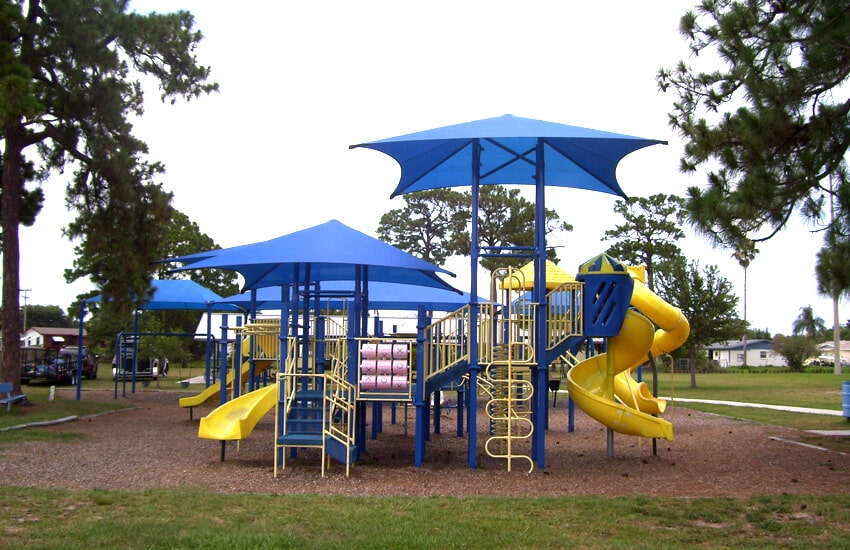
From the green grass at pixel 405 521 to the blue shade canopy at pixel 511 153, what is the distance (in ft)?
16.3

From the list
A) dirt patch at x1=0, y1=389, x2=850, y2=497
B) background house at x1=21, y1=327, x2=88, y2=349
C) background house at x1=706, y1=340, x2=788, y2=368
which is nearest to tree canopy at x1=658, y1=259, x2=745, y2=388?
dirt patch at x1=0, y1=389, x2=850, y2=497

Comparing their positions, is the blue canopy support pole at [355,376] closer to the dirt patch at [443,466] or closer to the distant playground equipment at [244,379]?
the dirt patch at [443,466]

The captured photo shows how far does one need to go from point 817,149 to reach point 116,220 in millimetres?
16823

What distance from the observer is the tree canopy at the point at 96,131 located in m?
19.2

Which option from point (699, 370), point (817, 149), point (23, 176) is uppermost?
point (23, 176)

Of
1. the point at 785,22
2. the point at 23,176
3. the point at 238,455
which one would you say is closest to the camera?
the point at 785,22

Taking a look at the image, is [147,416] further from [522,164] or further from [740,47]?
[740,47]

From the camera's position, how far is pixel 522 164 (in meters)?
13.7

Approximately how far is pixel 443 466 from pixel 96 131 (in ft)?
45.1

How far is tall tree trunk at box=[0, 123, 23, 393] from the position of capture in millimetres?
18953

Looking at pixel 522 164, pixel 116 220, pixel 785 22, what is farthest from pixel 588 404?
pixel 116 220

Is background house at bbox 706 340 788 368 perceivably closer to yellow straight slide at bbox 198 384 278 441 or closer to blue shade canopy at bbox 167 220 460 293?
blue shade canopy at bbox 167 220 460 293

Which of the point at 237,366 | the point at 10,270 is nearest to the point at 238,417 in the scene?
the point at 237,366

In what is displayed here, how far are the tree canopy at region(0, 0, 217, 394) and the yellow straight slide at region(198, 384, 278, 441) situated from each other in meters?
9.50
